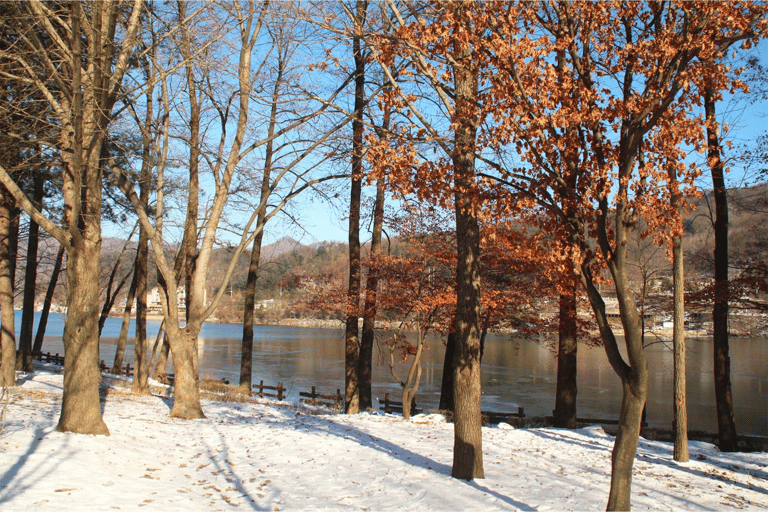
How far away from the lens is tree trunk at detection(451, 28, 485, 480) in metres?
6.55

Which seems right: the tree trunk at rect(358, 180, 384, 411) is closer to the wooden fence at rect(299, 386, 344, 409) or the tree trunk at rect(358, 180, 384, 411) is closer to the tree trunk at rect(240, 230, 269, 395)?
the wooden fence at rect(299, 386, 344, 409)

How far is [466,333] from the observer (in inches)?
265

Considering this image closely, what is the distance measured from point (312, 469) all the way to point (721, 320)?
31.4 feet

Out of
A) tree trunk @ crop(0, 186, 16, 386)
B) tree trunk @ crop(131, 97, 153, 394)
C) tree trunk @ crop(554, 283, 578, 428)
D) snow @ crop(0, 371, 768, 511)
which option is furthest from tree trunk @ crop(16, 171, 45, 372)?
tree trunk @ crop(554, 283, 578, 428)

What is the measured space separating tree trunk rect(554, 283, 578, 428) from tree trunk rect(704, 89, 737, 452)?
3.04 meters

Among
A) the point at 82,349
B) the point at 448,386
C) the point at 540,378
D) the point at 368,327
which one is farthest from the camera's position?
the point at 540,378

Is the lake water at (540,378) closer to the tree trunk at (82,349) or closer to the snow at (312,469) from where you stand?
the snow at (312,469)

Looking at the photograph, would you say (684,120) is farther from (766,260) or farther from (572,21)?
(766,260)

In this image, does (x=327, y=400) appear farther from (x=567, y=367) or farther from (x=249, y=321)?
(x=567, y=367)

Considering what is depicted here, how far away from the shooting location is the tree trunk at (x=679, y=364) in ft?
29.4

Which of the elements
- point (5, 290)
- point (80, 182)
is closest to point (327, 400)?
point (5, 290)

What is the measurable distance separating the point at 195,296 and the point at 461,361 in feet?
20.1

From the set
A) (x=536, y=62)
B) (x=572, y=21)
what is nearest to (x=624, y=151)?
(x=536, y=62)

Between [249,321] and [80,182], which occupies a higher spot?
[80,182]
